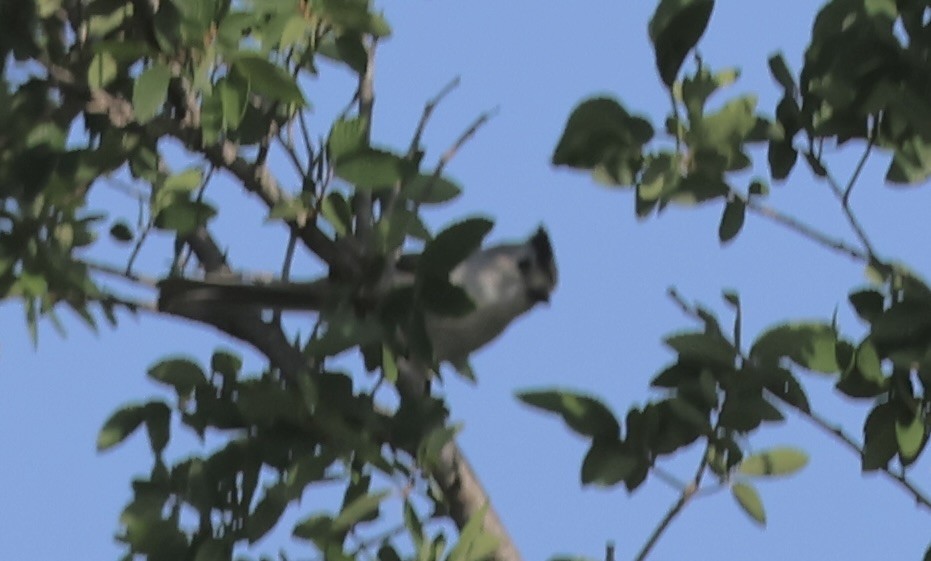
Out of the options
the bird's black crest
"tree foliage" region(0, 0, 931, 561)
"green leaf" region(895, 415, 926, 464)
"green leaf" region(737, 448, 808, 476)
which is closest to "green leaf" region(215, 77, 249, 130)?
"tree foliage" region(0, 0, 931, 561)

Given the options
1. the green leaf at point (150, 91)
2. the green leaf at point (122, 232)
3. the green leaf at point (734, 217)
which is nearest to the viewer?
the green leaf at point (150, 91)

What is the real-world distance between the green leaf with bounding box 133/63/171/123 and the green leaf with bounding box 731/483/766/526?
92cm

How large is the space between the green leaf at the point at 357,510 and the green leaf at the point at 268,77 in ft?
1.76

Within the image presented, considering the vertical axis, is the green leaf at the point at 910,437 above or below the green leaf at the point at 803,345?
below

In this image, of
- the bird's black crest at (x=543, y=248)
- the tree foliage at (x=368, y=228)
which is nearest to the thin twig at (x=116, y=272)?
the tree foliage at (x=368, y=228)

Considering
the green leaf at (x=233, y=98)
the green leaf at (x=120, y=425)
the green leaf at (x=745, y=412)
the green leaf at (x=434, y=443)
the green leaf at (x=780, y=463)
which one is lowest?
the green leaf at (x=780, y=463)

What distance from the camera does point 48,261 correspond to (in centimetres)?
254

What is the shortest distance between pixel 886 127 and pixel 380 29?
2.41 ft

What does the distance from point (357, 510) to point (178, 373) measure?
400 mm

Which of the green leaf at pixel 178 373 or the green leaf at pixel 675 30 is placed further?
the green leaf at pixel 178 373

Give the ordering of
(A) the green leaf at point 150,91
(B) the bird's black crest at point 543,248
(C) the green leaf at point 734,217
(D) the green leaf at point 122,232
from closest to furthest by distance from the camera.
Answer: (A) the green leaf at point 150,91, (C) the green leaf at point 734,217, (D) the green leaf at point 122,232, (B) the bird's black crest at point 543,248

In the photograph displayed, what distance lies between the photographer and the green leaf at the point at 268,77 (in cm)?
214

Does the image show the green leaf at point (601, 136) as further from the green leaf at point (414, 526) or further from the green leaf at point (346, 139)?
the green leaf at point (414, 526)

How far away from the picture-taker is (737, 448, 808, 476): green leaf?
7.47 ft
